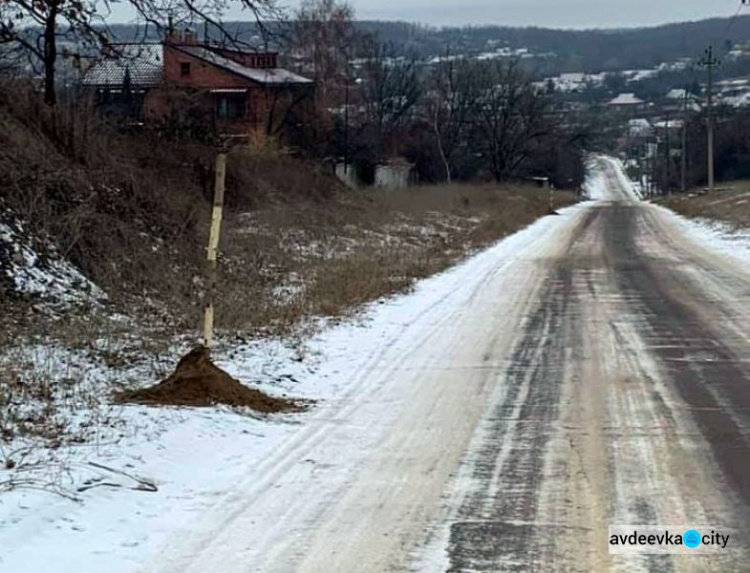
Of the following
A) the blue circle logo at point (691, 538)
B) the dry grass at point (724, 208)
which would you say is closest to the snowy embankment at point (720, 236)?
the dry grass at point (724, 208)

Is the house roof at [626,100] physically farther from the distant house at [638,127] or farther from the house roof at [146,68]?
the house roof at [146,68]

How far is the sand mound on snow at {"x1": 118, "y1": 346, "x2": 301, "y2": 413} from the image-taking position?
8.53 m

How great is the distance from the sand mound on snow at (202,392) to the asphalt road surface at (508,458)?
57cm

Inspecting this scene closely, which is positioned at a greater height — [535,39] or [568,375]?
[535,39]

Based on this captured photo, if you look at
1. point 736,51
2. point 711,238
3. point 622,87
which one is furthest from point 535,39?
point 711,238

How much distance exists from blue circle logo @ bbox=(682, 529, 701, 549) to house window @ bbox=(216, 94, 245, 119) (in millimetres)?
47055

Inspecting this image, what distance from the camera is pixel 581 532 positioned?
5613mm

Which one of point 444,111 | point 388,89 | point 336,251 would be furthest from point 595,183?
point 336,251

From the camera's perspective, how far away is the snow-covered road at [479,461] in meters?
5.31

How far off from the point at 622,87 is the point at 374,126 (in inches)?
4695

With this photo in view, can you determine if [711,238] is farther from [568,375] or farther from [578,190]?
[578,190]

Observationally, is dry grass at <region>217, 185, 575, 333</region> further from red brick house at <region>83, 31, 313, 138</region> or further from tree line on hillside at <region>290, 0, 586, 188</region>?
Answer: tree line on hillside at <region>290, 0, 586, 188</region>

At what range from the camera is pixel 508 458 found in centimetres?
720

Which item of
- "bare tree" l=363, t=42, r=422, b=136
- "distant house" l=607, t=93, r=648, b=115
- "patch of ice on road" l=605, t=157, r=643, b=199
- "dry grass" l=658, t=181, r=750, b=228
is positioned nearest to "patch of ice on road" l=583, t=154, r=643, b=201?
"patch of ice on road" l=605, t=157, r=643, b=199
